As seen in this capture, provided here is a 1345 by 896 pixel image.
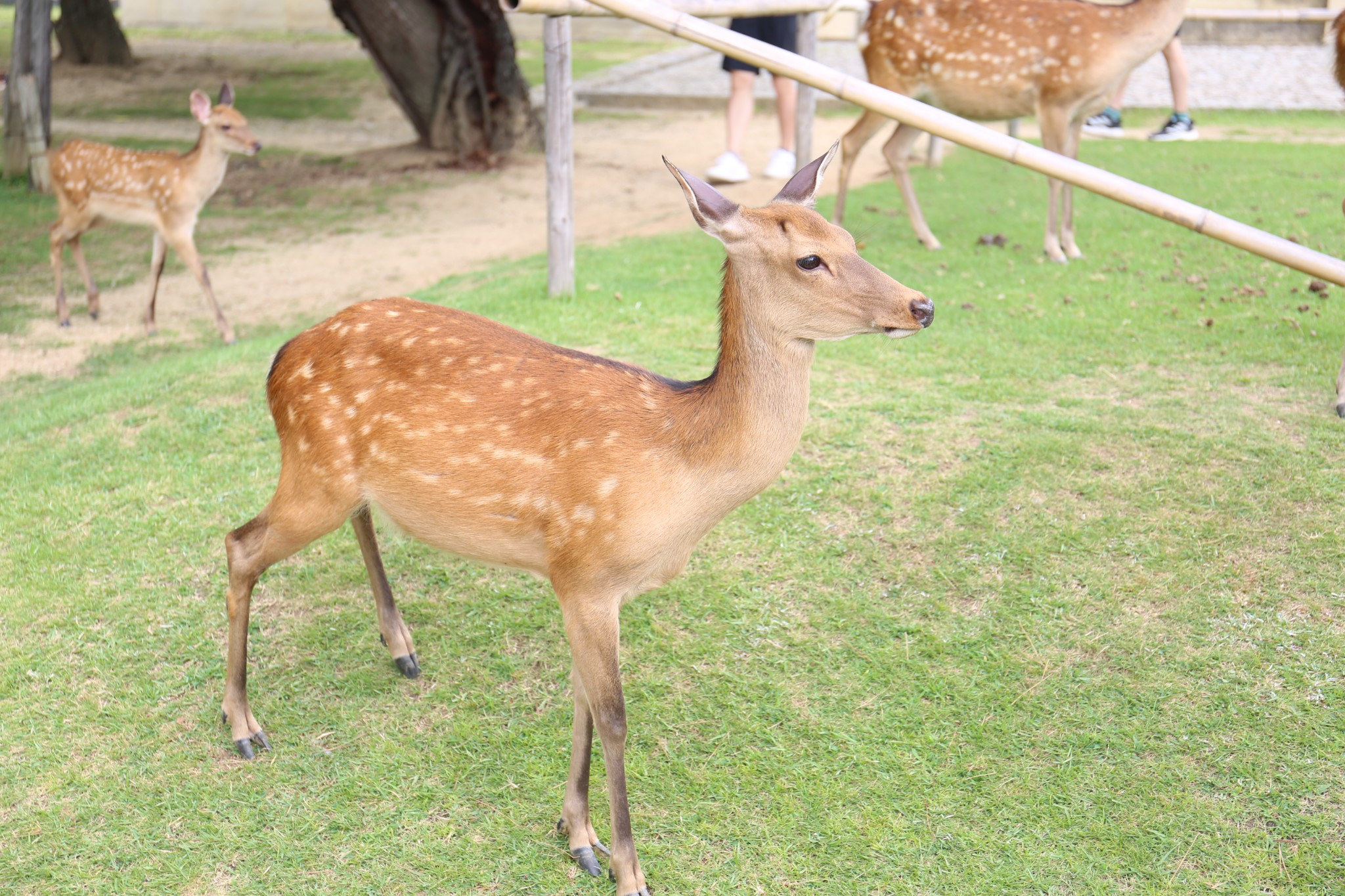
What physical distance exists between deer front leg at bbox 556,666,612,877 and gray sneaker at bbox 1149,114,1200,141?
9744 mm

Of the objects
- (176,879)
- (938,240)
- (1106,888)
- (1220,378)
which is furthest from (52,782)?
(938,240)

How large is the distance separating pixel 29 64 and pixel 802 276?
31.4ft

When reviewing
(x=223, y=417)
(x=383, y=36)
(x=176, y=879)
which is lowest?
(x=176, y=879)

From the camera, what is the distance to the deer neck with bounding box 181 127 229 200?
714 centimetres

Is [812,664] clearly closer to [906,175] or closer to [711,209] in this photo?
[711,209]

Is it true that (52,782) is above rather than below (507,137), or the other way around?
below

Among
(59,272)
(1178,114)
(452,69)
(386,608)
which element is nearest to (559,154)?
(59,272)

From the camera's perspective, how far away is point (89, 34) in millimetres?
16719

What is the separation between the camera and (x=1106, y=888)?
9.32 feet

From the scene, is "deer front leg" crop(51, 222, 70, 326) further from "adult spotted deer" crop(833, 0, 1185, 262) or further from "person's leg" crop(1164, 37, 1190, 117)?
"person's leg" crop(1164, 37, 1190, 117)

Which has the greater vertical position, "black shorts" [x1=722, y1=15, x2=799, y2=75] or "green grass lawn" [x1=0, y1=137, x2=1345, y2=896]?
"black shorts" [x1=722, y1=15, x2=799, y2=75]

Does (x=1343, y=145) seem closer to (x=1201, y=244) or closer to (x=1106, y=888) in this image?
(x=1201, y=244)

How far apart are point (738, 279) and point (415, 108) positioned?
31.4 feet

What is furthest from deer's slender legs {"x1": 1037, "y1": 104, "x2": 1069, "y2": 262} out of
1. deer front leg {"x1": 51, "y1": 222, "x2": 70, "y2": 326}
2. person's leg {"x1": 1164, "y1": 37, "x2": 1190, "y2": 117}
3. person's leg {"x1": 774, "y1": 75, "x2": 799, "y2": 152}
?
deer front leg {"x1": 51, "y1": 222, "x2": 70, "y2": 326}
